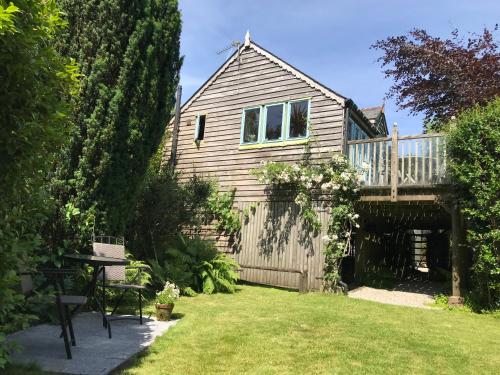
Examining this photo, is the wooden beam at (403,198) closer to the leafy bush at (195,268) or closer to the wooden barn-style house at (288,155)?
the wooden barn-style house at (288,155)

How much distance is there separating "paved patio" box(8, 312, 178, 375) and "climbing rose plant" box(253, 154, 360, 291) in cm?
509

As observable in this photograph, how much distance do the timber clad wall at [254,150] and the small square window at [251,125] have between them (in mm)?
206

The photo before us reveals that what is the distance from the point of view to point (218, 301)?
27.3 feet

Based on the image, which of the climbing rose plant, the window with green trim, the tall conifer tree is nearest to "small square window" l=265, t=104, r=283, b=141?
the window with green trim

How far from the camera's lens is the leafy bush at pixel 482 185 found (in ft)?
25.6

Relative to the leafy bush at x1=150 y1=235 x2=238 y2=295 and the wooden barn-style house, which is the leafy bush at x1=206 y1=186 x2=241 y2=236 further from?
the leafy bush at x1=150 y1=235 x2=238 y2=295

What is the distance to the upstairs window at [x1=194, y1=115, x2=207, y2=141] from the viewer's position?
1417cm

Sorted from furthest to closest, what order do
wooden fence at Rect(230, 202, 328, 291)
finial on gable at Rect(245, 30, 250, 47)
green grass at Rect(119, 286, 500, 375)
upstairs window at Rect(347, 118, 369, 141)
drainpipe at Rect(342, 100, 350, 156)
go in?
finial on gable at Rect(245, 30, 250, 47)
upstairs window at Rect(347, 118, 369, 141)
drainpipe at Rect(342, 100, 350, 156)
wooden fence at Rect(230, 202, 328, 291)
green grass at Rect(119, 286, 500, 375)

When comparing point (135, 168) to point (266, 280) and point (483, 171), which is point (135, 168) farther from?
point (483, 171)

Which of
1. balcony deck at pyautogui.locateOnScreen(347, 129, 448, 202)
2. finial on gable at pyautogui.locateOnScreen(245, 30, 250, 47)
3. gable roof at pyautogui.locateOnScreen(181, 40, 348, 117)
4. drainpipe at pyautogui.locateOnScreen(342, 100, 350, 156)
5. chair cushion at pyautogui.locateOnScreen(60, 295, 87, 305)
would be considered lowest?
chair cushion at pyautogui.locateOnScreen(60, 295, 87, 305)

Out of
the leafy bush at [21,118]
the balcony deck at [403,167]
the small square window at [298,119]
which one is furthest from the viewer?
the small square window at [298,119]

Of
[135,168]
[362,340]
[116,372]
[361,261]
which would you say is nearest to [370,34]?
[361,261]

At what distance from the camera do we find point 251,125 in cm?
1305

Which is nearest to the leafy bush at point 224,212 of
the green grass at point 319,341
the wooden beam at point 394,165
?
the green grass at point 319,341
